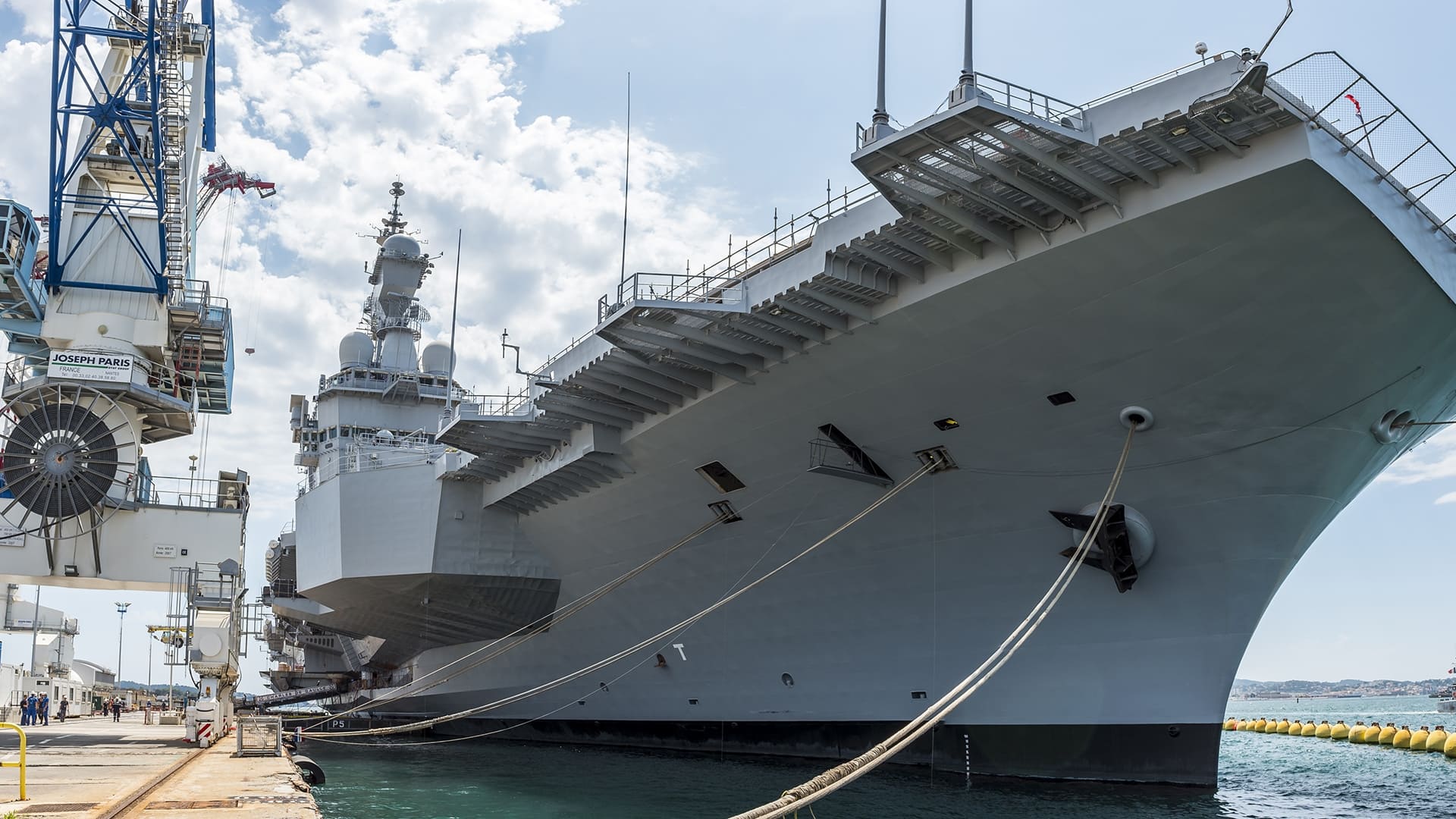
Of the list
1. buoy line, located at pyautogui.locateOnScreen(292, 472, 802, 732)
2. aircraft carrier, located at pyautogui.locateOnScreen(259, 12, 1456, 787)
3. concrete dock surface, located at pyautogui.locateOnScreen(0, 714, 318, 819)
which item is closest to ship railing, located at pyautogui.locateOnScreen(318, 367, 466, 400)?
buoy line, located at pyautogui.locateOnScreen(292, 472, 802, 732)

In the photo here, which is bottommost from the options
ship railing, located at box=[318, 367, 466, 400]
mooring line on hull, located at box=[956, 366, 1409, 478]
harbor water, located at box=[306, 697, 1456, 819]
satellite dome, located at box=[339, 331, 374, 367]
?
harbor water, located at box=[306, 697, 1456, 819]

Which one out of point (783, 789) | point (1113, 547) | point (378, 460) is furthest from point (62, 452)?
point (1113, 547)

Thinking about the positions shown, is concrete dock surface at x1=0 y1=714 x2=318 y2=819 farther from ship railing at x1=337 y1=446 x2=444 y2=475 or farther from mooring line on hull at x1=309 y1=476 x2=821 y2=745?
ship railing at x1=337 y1=446 x2=444 y2=475

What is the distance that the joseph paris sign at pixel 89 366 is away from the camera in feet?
60.7

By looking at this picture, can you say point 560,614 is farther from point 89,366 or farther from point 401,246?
point 401,246

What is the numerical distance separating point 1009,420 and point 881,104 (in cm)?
382

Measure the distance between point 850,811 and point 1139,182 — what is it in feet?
23.7

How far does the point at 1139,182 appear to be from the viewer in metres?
9.00

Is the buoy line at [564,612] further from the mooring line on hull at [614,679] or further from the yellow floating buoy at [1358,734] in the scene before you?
the yellow floating buoy at [1358,734]

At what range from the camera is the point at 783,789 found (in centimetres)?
1293

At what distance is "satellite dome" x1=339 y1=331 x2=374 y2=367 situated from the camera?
32.7m

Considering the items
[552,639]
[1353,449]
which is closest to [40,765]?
[552,639]

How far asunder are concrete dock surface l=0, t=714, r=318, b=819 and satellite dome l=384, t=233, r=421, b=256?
789 inches

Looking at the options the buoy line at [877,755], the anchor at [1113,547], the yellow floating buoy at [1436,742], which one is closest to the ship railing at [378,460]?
the anchor at [1113,547]
